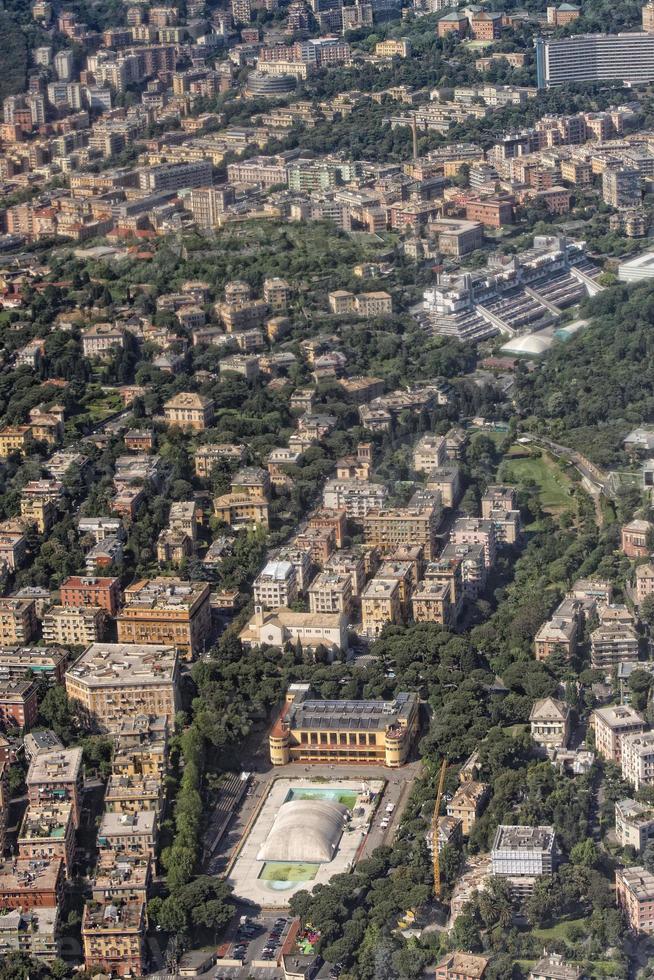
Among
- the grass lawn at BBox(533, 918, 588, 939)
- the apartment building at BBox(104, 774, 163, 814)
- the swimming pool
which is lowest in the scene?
the swimming pool

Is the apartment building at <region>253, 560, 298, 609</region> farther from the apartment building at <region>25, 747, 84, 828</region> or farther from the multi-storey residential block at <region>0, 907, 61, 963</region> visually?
the multi-storey residential block at <region>0, 907, 61, 963</region>

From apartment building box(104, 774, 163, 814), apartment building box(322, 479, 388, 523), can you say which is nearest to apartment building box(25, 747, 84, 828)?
apartment building box(104, 774, 163, 814)

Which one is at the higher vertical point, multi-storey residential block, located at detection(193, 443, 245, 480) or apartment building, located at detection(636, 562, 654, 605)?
multi-storey residential block, located at detection(193, 443, 245, 480)

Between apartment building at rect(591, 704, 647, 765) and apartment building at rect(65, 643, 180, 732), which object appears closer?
apartment building at rect(591, 704, 647, 765)

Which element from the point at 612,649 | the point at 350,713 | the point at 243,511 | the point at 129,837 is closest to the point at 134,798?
the point at 129,837

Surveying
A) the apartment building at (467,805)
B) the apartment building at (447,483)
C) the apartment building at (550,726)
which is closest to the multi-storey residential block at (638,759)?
the apartment building at (550,726)

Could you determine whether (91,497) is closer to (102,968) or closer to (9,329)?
(9,329)

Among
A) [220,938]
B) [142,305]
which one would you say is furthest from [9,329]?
[220,938]
